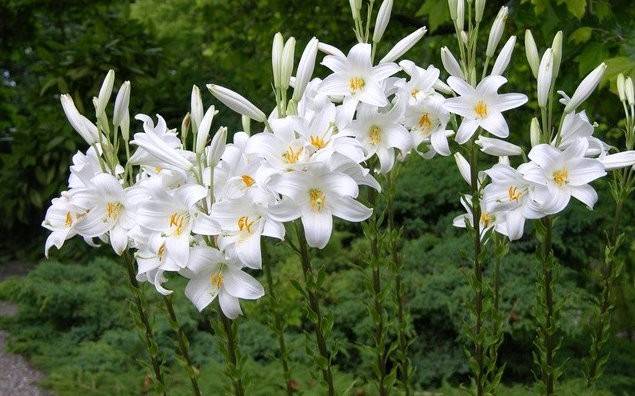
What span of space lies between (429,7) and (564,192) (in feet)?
8.22

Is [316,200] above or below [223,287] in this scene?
above

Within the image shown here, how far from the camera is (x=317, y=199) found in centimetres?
188

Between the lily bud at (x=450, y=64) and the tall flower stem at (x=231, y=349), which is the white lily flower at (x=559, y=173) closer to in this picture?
the lily bud at (x=450, y=64)

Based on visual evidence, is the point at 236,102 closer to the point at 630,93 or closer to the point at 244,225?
the point at 244,225

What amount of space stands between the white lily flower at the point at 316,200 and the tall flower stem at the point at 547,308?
1.98 feet

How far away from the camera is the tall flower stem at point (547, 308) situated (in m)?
2.22

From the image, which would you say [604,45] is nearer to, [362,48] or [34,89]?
[362,48]

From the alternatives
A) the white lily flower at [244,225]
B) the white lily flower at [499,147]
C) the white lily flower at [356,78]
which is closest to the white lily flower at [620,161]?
the white lily flower at [499,147]

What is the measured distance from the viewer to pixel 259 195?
1.84 metres

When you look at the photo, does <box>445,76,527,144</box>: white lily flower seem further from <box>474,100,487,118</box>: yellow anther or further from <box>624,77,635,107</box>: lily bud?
<box>624,77,635,107</box>: lily bud

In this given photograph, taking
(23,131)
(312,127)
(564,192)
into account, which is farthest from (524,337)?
(23,131)

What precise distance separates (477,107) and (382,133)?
0.27 meters

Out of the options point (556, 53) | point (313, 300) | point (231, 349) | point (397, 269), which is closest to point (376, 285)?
point (397, 269)

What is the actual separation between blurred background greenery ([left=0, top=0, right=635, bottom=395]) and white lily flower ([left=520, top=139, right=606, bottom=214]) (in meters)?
0.73
